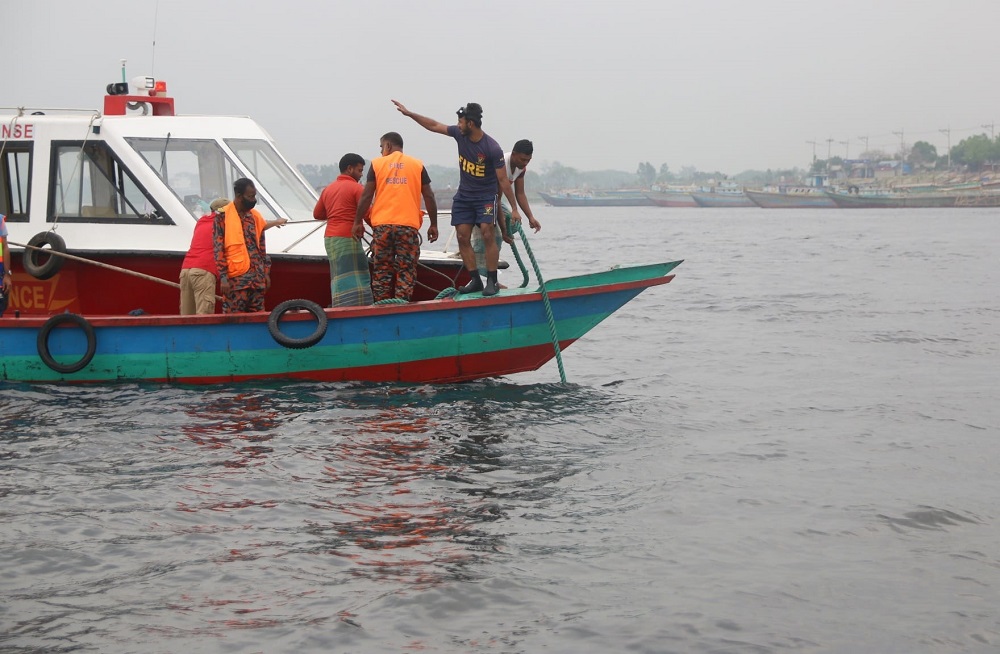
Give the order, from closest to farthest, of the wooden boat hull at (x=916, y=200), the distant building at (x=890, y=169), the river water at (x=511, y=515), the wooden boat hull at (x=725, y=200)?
the river water at (x=511, y=515), the wooden boat hull at (x=916, y=200), the wooden boat hull at (x=725, y=200), the distant building at (x=890, y=169)

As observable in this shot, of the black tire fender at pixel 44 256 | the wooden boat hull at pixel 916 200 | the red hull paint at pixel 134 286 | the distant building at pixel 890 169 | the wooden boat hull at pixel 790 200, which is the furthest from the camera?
the distant building at pixel 890 169

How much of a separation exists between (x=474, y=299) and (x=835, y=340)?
8079mm

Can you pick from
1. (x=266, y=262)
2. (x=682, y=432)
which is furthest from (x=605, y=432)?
(x=266, y=262)

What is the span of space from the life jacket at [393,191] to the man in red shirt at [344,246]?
0.27 m

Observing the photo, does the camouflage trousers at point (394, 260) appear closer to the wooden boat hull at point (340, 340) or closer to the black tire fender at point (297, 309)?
the wooden boat hull at point (340, 340)

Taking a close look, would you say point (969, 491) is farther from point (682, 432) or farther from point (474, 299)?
point (474, 299)

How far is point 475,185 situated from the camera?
10.0 meters

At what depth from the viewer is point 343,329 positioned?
10.1 metres

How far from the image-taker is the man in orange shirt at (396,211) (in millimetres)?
10023

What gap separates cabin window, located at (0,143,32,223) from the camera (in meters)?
11.1

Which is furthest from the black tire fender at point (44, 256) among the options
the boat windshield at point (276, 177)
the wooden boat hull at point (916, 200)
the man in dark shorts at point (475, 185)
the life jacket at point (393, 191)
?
the wooden boat hull at point (916, 200)

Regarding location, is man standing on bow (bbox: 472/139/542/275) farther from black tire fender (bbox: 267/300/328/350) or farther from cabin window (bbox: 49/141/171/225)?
cabin window (bbox: 49/141/171/225)

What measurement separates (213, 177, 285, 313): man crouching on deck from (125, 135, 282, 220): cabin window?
881 millimetres

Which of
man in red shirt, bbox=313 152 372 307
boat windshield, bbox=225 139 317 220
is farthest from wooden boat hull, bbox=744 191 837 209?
man in red shirt, bbox=313 152 372 307
